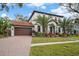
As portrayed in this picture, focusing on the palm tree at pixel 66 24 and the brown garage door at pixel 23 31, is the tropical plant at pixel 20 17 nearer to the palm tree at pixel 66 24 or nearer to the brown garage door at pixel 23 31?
the brown garage door at pixel 23 31

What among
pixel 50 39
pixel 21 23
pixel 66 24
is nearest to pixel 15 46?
pixel 21 23

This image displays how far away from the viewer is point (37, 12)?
3.14 meters

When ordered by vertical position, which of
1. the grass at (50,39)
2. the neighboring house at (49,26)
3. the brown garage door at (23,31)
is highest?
the neighboring house at (49,26)

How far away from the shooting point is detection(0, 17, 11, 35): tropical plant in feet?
10.3

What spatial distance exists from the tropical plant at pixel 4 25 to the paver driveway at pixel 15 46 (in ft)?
0.36

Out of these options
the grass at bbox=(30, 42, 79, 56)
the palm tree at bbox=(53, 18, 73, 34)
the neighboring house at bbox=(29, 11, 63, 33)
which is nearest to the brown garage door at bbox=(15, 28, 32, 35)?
the neighboring house at bbox=(29, 11, 63, 33)

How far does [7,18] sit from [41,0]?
590 millimetres

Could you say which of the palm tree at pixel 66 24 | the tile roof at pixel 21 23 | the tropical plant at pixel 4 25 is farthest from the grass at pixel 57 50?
the tropical plant at pixel 4 25

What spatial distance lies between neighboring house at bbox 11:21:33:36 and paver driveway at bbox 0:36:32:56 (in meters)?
0.08

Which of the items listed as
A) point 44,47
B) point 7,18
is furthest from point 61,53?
point 7,18

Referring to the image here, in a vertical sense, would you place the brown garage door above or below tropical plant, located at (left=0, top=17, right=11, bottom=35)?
below

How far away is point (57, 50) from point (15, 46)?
637mm

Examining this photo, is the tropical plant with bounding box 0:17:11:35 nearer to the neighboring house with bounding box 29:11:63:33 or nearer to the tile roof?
the tile roof

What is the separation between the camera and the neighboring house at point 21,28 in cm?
318
